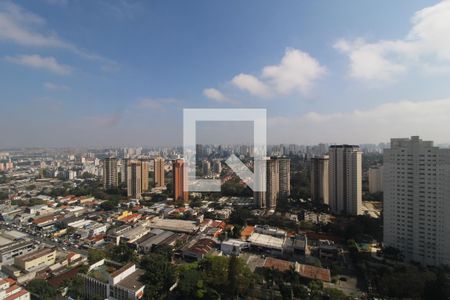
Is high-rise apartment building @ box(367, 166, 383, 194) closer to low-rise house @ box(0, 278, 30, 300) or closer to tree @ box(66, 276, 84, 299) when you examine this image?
tree @ box(66, 276, 84, 299)

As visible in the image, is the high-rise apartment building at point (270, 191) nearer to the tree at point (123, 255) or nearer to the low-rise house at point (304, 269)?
the low-rise house at point (304, 269)

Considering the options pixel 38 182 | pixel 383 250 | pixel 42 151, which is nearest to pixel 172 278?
pixel 383 250

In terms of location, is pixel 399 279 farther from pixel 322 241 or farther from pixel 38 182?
pixel 38 182

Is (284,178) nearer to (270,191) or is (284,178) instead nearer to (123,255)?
(270,191)

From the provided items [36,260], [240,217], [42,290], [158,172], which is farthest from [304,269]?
[158,172]

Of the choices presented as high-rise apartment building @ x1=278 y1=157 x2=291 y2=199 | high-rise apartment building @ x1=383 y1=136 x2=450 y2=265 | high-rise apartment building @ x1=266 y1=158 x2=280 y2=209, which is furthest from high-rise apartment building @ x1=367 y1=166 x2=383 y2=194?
high-rise apartment building @ x1=383 y1=136 x2=450 y2=265
